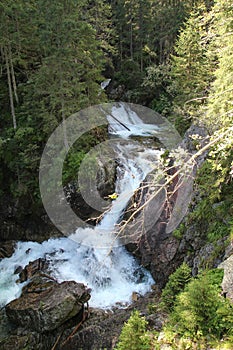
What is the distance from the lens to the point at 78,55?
1445 centimetres

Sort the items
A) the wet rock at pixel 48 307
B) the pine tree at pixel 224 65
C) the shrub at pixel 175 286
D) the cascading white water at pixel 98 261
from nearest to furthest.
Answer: the pine tree at pixel 224 65, the shrub at pixel 175 286, the wet rock at pixel 48 307, the cascading white water at pixel 98 261

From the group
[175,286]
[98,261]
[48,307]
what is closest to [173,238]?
[175,286]

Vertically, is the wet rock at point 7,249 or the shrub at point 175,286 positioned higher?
the shrub at point 175,286

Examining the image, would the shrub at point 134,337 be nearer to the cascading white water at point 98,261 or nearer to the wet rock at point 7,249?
the cascading white water at point 98,261

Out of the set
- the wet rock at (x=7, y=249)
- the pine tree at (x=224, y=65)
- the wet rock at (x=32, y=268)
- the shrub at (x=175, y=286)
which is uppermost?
the pine tree at (x=224, y=65)

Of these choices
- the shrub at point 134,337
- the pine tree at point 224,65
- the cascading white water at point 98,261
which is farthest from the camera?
the cascading white water at point 98,261

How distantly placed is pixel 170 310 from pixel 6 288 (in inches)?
306

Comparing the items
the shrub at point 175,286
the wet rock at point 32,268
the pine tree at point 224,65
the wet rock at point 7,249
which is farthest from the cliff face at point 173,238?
the wet rock at point 7,249

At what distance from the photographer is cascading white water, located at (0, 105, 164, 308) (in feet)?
37.3

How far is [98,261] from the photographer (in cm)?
1285

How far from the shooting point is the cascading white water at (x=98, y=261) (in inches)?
447

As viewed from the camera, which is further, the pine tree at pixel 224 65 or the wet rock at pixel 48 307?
the wet rock at pixel 48 307

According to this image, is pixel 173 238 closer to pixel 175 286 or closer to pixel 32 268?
pixel 175 286

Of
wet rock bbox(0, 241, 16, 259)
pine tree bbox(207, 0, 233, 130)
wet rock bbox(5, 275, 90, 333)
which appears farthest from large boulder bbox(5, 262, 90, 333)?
pine tree bbox(207, 0, 233, 130)
